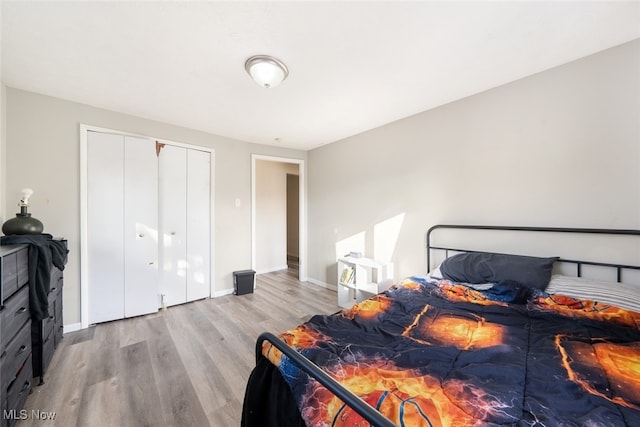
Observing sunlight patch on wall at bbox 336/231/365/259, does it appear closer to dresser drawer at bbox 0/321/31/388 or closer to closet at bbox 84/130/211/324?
closet at bbox 84/130/211/324

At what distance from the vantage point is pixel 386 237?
3094mm

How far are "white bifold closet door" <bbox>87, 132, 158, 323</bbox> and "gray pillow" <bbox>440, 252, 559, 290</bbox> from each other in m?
3.39

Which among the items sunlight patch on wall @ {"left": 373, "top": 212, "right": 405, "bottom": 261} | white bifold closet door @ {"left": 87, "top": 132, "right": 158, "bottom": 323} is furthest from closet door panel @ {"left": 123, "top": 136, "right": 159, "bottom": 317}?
sunlight patch on wall @ {"left": 373, "top": 212, "right": 405, "bottom": 261}

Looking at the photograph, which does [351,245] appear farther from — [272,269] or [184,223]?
[184,223]

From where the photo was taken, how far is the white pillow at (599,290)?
4.65 feet

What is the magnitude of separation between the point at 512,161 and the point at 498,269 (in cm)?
98

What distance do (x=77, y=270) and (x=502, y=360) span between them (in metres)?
3.70

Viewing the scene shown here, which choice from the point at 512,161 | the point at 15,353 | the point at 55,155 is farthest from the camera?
the point at 55,155

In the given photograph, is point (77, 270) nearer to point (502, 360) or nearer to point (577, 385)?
point (502, 360)

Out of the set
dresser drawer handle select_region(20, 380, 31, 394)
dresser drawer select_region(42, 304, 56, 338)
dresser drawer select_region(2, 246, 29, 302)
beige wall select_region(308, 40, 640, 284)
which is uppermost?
beige wall select_region(308, 40, 640, 284)

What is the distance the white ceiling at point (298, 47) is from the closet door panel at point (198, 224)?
99 centimetres

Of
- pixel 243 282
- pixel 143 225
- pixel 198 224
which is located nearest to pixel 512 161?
pixel 243 282

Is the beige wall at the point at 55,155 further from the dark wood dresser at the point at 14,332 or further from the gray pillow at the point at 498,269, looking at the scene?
the gray pillow at the point at 498,269

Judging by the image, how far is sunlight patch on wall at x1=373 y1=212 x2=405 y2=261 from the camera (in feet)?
9.74
